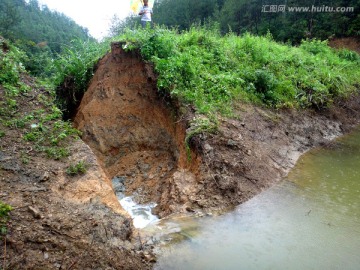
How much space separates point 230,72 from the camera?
8055 millimetres

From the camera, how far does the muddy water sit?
365cm

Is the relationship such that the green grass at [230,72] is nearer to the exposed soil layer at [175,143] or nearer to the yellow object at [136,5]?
the exposed soil layer at [175,143]

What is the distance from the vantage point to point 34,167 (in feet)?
13.9

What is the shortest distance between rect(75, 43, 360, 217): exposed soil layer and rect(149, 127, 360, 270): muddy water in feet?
1.23

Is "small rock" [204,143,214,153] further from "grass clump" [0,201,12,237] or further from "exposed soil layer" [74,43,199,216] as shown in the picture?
"grass clump" [0,201,12,237]

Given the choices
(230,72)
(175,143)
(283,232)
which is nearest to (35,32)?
(230,72)

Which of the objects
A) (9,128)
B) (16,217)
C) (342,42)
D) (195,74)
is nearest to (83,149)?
(9,128)

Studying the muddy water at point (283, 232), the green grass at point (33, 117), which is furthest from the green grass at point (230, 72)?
the muddy water at point (283, 232)

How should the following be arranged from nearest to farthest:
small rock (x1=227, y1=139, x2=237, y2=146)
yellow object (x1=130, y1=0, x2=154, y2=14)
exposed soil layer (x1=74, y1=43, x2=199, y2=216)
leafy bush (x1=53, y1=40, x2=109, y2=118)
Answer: small rock (x1=227, y1=139, x2=237, y2=146) < exposed soil layer (x1=74, y1=43, x2=199, y2=216) < leafy bush (x1=53, y1=40, x2=109, y2=118) < yellow object (x1=130, y1=0, x2=154, y2=14)

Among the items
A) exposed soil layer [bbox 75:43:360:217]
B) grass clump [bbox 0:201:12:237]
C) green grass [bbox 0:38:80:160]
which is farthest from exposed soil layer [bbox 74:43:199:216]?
grass clump [bbox 0:201:12:237]

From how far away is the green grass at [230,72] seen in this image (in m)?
6.66

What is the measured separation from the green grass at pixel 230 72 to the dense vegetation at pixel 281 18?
7647 mm

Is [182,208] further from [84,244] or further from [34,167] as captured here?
[34,167]

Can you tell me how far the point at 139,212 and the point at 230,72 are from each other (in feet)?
14.9
